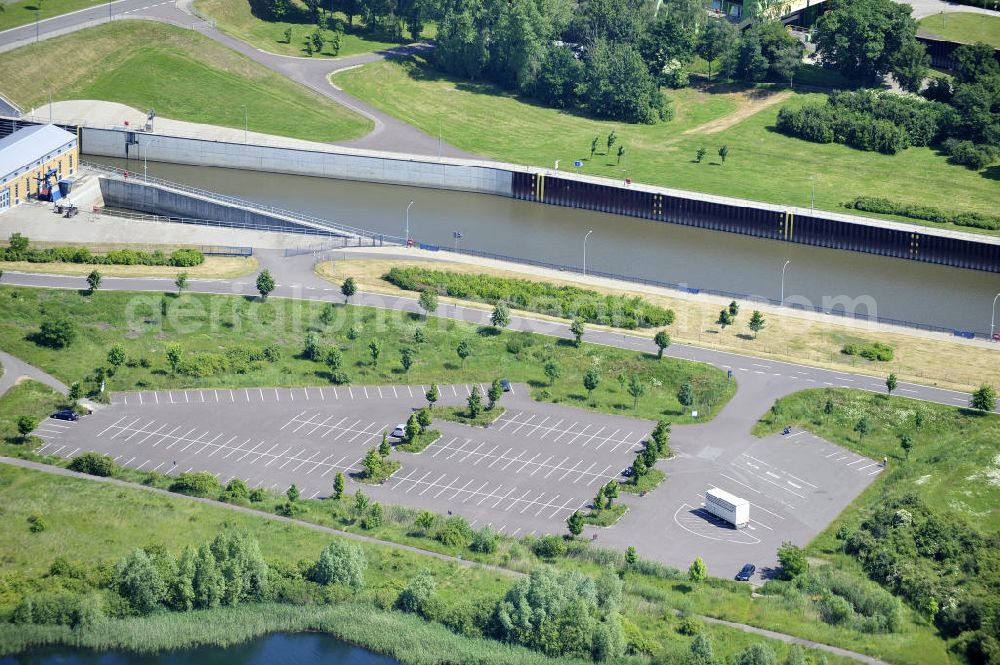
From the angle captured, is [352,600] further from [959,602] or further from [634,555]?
[959,602]

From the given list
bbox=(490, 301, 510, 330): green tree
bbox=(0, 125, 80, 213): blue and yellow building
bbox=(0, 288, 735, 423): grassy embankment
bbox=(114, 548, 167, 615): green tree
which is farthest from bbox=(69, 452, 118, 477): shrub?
bbox=(0, 125, 80, 213): blue and yellow building

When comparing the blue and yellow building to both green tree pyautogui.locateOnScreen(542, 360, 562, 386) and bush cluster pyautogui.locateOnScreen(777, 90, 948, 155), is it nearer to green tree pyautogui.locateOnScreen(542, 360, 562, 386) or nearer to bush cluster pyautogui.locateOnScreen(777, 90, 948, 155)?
green tree pyautogui.locateOnScreen(542, 360, 562, 386)

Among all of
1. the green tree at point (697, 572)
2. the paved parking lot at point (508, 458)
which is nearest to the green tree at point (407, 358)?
the paved parking lot at point (508, 458)

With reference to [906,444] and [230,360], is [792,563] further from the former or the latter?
[230,360]

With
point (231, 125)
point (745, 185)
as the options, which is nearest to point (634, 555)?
point (745, 185)

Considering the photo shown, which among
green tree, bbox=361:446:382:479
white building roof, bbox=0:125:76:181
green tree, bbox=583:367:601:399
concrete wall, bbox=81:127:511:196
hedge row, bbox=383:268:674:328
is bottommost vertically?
green tree, bbox=361:446:382:479

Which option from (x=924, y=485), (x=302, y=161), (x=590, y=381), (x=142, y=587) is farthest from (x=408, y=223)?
(x=142, y=587)
